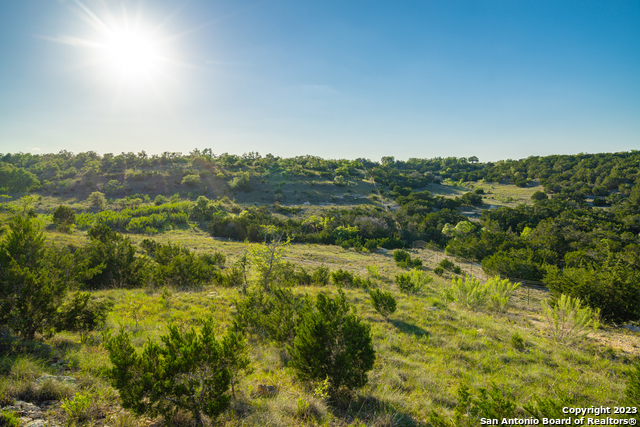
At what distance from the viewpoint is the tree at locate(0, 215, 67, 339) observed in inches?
184

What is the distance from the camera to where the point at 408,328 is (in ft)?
29.3

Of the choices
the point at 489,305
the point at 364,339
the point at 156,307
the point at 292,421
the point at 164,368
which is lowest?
the point at 489,305

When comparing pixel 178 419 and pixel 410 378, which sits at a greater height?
pixel 178 419

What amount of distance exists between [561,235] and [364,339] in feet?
104

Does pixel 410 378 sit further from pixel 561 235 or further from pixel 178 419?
pixel 561 235

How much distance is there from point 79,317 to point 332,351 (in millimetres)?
6113

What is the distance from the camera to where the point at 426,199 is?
5047 cm

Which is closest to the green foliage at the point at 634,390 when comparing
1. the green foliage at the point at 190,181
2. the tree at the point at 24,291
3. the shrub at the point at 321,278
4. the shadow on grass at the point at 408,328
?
the shadow on grass at the point at 408,328

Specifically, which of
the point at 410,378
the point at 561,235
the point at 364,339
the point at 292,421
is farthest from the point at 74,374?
the point at 561,235

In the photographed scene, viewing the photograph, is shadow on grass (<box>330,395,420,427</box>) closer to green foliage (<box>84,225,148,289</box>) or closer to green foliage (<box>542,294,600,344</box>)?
green foliage (<box>542,294,600,344</box>)

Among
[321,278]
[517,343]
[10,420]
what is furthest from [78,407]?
[321,278]

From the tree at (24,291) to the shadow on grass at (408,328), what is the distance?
9.42 m

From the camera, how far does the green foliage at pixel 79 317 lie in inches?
213

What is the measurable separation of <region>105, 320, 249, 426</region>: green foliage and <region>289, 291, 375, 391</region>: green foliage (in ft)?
4.75
